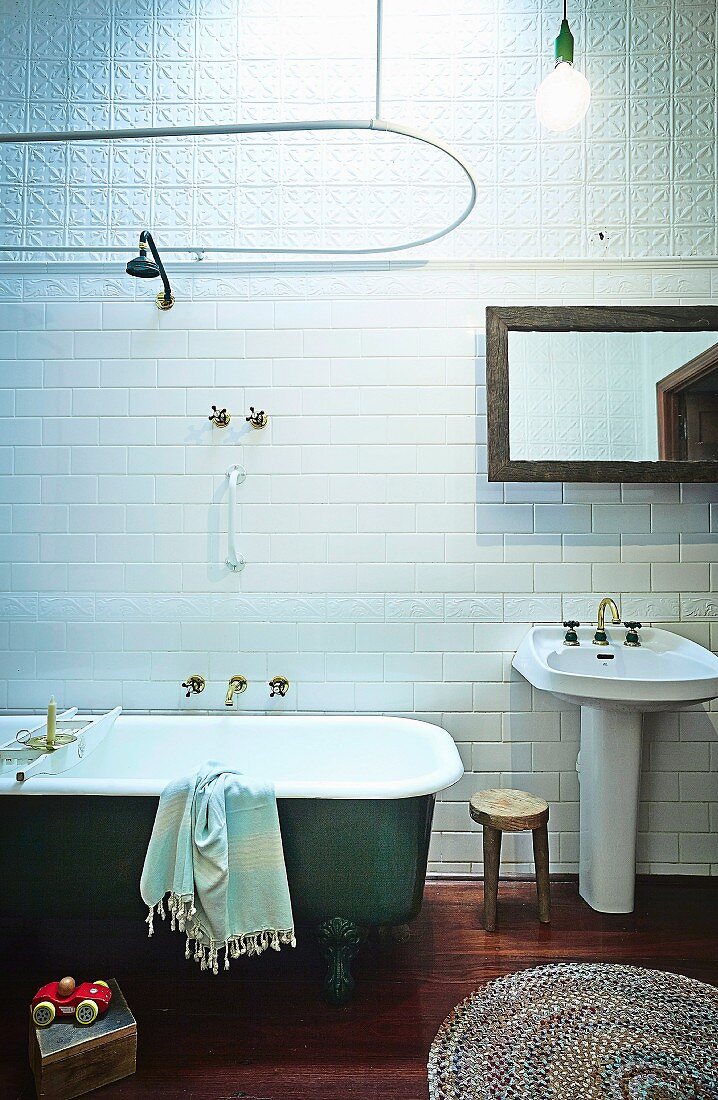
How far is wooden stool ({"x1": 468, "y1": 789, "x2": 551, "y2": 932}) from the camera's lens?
8.35 ft

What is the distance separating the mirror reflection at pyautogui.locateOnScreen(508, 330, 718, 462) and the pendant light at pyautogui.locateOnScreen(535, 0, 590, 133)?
80cm

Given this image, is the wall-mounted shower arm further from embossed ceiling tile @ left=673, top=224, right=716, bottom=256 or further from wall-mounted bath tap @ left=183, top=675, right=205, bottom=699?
embossed ceiling tile @ left=673, top=224, right=716, bottom=256

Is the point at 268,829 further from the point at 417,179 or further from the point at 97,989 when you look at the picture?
the point at 417,179

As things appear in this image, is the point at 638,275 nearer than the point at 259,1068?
No

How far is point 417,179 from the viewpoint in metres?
3.03

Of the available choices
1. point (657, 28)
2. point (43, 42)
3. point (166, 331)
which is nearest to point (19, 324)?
point (166, 331)

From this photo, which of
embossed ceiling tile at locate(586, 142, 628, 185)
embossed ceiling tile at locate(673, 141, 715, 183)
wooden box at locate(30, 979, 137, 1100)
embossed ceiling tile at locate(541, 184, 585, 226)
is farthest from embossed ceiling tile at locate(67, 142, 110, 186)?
wooden box at locate(30, 979, 137, 1100)

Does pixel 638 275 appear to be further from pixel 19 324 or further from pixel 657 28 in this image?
pixel 19 324

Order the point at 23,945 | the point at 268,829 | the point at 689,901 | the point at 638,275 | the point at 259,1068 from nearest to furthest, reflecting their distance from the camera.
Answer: the point at 259,1068 < the point at 268,829 < the point at 23,945 < the point at 689,901 < the point at 638,275

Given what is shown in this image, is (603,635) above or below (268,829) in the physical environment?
above

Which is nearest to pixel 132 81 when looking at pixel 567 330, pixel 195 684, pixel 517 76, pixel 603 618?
pixel 517 76

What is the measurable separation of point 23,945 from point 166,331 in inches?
88.6

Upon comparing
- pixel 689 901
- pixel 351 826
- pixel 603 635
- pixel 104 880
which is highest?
pixel 603 635

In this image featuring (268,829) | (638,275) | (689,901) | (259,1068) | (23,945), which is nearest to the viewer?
(259,1068)
